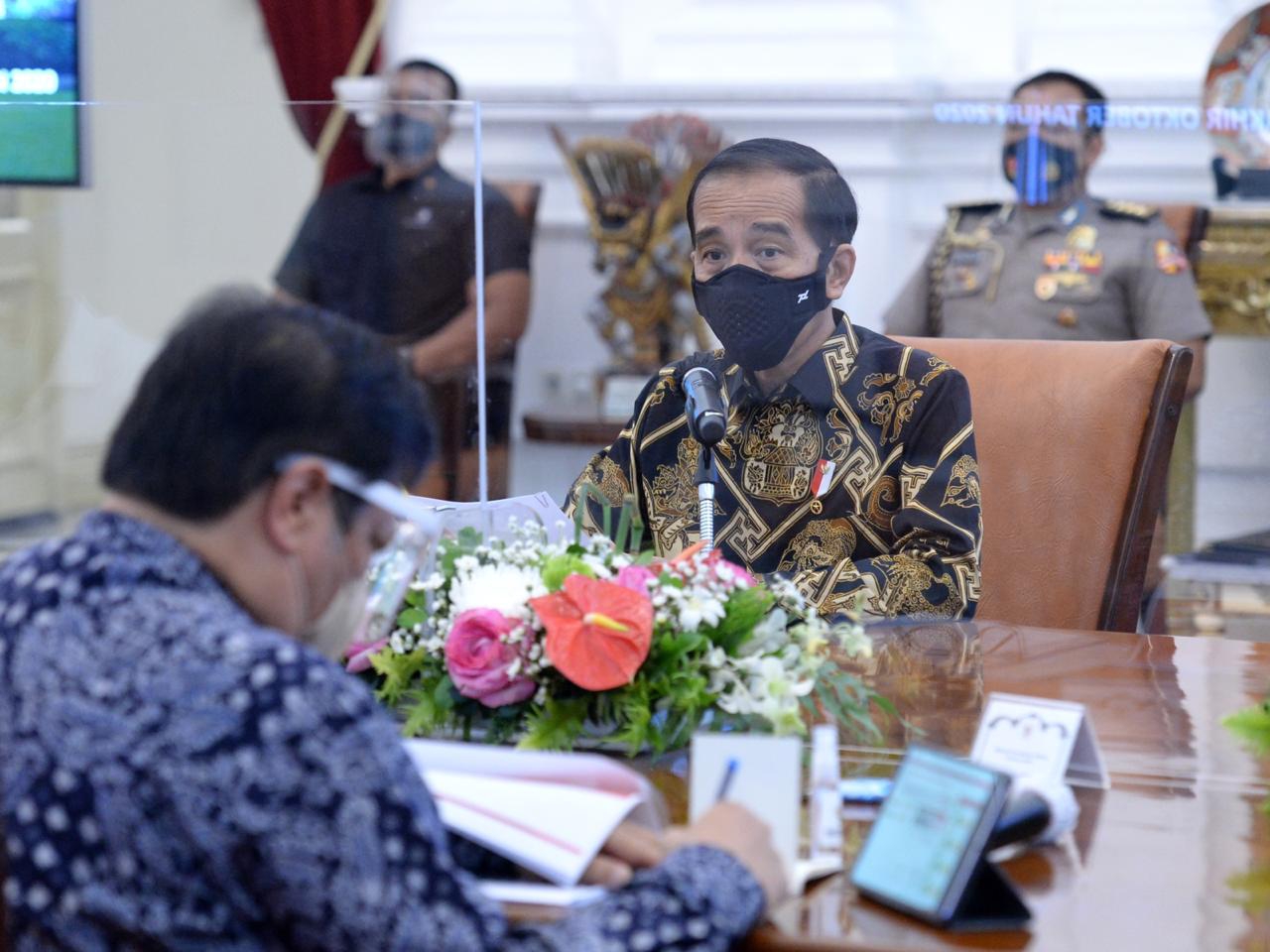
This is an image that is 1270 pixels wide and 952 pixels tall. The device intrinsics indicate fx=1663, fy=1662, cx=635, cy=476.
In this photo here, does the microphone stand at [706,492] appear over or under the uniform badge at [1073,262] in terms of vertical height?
under

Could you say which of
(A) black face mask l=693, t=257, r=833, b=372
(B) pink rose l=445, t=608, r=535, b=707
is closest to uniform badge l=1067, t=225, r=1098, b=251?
(A) black face mask l=693, t=257, r=833, b=372

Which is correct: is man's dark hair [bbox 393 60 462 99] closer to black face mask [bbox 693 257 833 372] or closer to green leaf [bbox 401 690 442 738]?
black face mask [bbox 693 257 833 372]

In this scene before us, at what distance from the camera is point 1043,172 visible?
14.7ft

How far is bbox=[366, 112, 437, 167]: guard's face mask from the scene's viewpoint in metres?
2.22

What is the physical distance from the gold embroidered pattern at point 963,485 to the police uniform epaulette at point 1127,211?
2.36m

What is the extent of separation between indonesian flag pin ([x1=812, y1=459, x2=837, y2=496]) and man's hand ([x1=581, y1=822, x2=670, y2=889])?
1.04m

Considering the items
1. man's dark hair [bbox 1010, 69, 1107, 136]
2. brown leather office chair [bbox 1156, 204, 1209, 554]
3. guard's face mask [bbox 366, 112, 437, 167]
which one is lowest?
brown leather office chair [bbox 1156, 204, 1209, 554]

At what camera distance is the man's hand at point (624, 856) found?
1302mm

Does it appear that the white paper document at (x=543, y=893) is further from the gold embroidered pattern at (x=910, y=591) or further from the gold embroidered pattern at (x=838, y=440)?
the gold embroidered pattern at (x=838, y=440)

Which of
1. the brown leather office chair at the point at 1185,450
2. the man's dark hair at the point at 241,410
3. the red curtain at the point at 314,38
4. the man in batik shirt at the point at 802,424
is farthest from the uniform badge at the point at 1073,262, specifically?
the man's dark hair at the point at 241,410

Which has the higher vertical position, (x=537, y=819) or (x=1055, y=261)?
(x=1055, y=261)

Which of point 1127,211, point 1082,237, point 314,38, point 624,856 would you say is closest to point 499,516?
point 624,856

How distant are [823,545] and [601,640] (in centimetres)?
79

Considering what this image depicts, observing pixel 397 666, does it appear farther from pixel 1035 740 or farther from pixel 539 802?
pixel 1035 740
